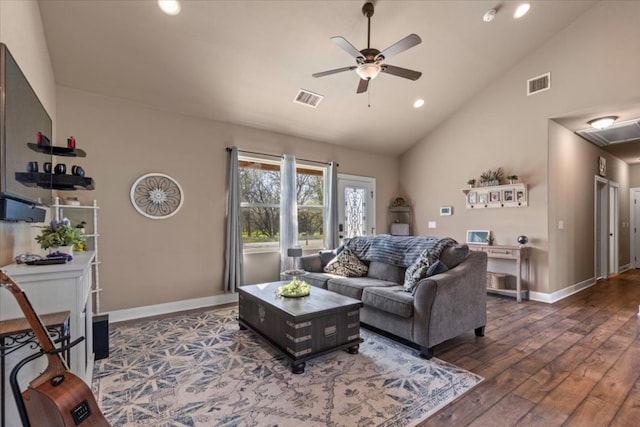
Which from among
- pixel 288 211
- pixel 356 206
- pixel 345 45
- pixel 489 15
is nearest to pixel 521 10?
pixel 489 15

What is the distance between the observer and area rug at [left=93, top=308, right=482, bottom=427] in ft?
6.56

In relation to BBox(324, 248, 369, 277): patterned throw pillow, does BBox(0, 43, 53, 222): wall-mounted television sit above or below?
above

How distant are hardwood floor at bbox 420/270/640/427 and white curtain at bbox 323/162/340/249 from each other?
2.79 meters

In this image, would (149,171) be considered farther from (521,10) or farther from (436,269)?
(521,10)

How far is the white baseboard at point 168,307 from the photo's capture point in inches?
152

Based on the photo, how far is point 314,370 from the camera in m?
2.58

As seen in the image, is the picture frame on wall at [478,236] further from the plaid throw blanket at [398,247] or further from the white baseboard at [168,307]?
the white baseboard at [168,307]

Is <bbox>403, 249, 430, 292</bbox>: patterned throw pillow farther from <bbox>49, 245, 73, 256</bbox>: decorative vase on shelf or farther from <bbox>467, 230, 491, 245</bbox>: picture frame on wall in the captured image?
<bbox>49, 245, 73, 256</bbox>: decorative vase on shelf

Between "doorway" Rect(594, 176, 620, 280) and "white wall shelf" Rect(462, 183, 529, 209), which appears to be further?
"doorway" Rect(594, 176, 620, 280)

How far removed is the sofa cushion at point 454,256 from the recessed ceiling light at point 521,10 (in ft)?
10.3

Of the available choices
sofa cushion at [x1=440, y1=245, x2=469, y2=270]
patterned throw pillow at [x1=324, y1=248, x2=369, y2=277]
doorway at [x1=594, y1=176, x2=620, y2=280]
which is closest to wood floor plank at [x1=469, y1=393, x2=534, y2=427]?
sofa cushion at [x1=440, y1=245, x2=469, y2=270]

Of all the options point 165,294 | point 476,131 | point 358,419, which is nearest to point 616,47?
point 476,131

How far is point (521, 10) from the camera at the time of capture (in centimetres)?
390

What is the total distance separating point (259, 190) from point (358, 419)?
386 centimetres
